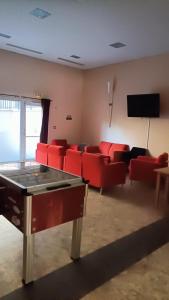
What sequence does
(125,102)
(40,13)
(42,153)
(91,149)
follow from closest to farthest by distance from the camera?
1. (40,13)
2. (42,153)
3. (125,102)
4. (91,149)

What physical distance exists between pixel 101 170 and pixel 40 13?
301 centimetres

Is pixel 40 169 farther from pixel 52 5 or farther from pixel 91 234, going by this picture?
pixel 52 5

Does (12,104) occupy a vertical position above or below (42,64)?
below

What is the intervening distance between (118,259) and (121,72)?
19.0 feet

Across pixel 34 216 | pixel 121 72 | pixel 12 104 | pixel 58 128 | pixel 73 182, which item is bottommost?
pixel 34 216

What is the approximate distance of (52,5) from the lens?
3.64 meters

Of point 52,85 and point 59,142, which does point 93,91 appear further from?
point 59,142

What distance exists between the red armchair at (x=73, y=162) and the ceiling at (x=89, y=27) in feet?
8.31

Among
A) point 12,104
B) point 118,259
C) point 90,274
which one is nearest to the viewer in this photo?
point 90,274

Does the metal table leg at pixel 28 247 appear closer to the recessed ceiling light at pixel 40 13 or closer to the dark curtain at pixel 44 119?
the recessed ceiling light at pixel 40 13

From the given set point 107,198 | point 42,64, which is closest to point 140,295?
point 107,198

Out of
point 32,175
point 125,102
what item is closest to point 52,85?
point 125,102

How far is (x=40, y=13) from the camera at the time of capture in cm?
393

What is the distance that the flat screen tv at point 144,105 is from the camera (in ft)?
19.7
